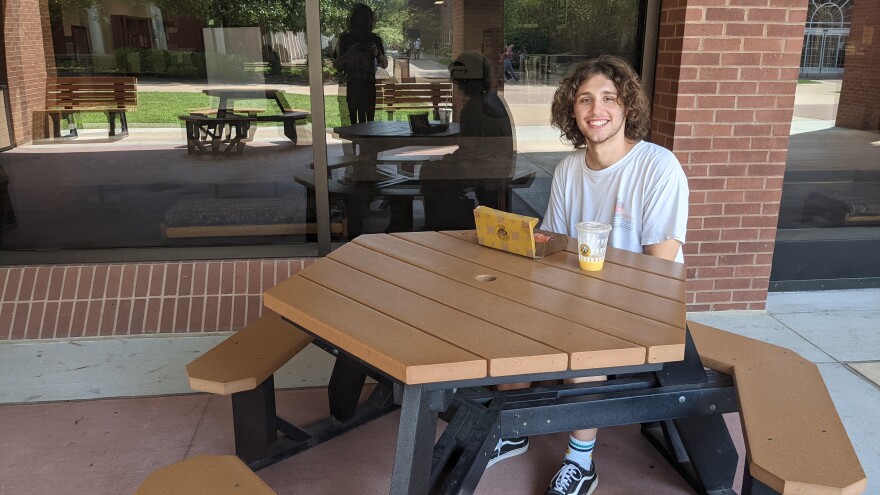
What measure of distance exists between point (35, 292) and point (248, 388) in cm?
193

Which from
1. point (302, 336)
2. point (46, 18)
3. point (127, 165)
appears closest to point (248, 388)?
point (302, 336)

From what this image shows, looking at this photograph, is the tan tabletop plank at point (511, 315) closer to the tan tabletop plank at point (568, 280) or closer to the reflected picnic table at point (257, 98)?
the tan tabletop plank at point (568, 280)

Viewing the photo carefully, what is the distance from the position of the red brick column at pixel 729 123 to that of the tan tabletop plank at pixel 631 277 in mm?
1569

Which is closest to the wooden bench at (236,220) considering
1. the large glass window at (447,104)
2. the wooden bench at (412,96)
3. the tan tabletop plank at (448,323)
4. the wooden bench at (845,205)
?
the large glass window at (447,104)

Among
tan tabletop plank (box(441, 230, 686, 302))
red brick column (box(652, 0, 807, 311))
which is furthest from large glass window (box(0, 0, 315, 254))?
tan tabletop plank (box(441, 230, 686, 302))

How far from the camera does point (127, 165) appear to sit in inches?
195

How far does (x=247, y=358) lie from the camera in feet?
7.25

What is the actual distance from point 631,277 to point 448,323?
0.62 metres

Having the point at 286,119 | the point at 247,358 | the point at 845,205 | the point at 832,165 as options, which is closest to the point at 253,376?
the point at 247,358

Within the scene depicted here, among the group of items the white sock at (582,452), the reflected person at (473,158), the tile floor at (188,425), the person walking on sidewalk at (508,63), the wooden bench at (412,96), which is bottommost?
the tile floor at (188,425)

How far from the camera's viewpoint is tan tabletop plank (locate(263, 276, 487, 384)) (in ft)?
4.83

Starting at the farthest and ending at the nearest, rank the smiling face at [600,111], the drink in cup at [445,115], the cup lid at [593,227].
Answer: the drink in cup at [445,115] < the smiling face at [600,111] < the cup lid at [593,227]

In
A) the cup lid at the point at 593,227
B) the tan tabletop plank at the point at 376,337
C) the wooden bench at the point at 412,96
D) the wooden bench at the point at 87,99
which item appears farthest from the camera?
the wooden bench at the point at 87,99

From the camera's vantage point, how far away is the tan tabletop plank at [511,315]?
1538 millimetres
